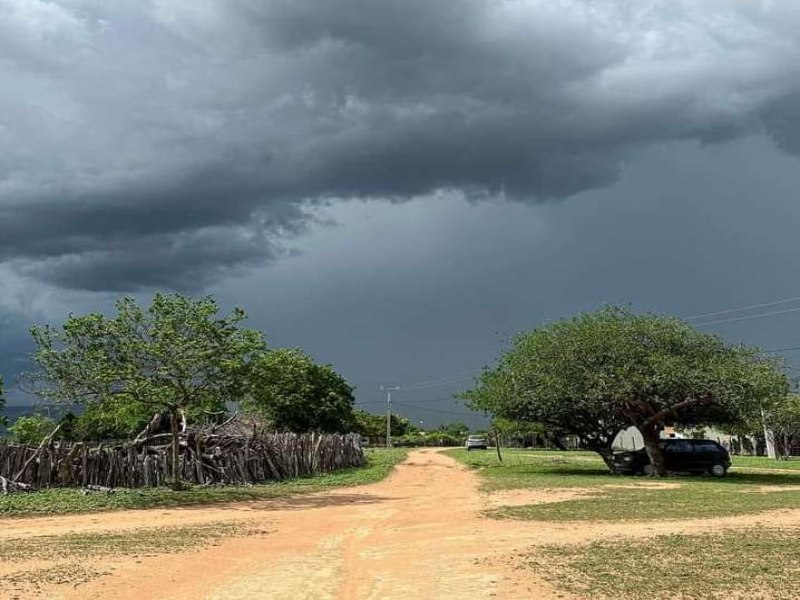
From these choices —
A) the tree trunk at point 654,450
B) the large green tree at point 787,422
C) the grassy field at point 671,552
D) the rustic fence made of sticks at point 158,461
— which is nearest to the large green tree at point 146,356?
the rustic fence made of sticks at point 158,461

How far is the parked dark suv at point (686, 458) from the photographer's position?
30.7 meters

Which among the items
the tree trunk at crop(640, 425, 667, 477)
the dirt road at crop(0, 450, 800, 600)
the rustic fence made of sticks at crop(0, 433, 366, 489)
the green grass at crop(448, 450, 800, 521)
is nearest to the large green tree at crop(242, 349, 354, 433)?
the rustic fence made of sticks at crop(0, 433, 366, 489)

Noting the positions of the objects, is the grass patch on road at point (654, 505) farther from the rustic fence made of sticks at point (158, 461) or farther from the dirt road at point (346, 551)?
the rustic fence made of sticks at point (158, 461)

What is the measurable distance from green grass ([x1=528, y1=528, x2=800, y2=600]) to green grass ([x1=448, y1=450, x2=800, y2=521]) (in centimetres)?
377

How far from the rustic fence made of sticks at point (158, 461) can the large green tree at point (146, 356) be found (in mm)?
2072

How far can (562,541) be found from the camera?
12430 mm

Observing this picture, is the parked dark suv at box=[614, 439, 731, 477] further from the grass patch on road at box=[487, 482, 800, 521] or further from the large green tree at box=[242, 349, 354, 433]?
the large green tree at box=[242, 349, 354, 433]

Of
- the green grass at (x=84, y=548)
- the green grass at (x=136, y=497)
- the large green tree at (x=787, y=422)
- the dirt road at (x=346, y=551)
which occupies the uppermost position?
the large green tree at (x=787, y=422)

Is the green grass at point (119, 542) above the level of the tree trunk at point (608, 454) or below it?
below

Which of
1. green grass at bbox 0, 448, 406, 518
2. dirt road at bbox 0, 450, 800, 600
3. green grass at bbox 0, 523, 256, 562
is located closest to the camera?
dirt road at bbox 0, 450, 800, 600

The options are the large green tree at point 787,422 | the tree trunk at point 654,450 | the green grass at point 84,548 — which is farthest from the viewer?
the large green tree at point 787,422

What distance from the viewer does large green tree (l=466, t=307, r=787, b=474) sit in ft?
89.9

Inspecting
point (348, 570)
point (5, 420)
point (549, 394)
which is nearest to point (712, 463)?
point (549, 394)

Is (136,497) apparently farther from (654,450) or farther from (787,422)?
(787,422)
